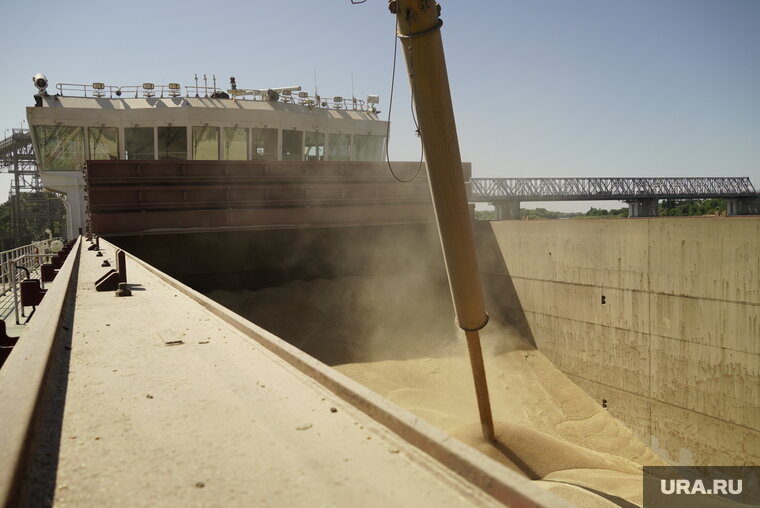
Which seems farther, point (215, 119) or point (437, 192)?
point (215, 119)

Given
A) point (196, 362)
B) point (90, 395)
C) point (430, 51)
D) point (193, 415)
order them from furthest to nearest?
point (430, 51) < point (196, 362) < point (90, 395) < point (193, 415)

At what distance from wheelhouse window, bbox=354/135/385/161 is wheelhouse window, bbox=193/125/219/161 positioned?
6086mm

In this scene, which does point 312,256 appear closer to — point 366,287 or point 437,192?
point 366,287

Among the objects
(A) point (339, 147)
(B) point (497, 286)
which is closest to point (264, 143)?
(A) point (339, 147)

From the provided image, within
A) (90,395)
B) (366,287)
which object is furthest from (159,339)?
(366,287)

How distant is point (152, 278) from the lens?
8906mm

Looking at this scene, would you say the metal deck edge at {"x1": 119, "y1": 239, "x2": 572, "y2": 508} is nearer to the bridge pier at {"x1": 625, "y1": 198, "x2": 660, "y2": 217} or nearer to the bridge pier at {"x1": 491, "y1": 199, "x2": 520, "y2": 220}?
the bridge pier at {"x1": 491, "y1": 199, "x2": 520, "y2": 220}

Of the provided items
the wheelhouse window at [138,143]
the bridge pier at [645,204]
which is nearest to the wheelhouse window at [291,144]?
the wheelhouse window at [138,143]

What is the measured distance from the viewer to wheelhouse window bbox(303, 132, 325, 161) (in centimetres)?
2302

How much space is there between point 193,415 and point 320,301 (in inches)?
476

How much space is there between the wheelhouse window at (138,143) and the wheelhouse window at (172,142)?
368 millimetres

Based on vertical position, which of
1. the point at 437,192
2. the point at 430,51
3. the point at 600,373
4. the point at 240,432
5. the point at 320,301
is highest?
the point at 430,51

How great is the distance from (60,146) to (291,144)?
926cm

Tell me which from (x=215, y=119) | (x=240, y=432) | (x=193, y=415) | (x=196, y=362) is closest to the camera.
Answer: (x=240, y=432)
